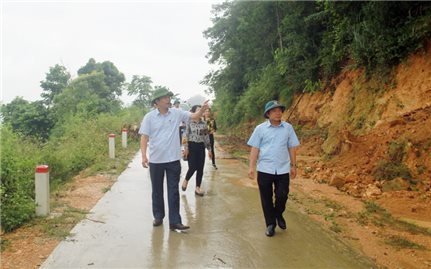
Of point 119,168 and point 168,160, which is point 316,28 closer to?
point 119,168

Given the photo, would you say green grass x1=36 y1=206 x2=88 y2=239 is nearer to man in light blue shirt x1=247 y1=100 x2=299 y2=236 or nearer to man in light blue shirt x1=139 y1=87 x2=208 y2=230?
man in light blue shirt x1=139 y1=87 x2=208 y2=230

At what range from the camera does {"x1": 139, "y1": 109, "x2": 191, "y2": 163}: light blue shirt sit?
542cm

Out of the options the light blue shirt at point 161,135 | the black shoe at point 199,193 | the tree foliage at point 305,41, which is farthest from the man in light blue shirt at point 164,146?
the tree foliage at point 305,41

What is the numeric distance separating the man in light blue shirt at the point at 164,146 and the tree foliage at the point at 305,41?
263 inches

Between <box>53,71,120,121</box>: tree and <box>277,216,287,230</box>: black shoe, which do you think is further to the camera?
<box>53,71,120,121</box>: tree

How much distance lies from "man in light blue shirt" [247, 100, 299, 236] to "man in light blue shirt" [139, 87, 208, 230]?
92cm

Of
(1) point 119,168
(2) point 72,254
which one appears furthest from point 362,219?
(1) point 119,168

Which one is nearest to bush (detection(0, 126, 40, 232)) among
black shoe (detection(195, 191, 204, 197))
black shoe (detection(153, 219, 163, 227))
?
black shoe (detection(153, 219, 163, 227))

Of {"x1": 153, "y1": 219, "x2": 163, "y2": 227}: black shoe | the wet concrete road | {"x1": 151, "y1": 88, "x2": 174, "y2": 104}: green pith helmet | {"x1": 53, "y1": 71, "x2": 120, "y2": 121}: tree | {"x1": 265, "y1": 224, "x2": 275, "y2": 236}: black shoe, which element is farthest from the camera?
{"x1": 53, "y1": 71, "x2": 120, "y2": 121}: tree

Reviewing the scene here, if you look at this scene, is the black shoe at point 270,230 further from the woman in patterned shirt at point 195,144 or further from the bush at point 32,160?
the bush at point 32,160

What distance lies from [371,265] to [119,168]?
8.45 meters

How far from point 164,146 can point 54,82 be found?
112 ft

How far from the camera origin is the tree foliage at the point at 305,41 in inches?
382

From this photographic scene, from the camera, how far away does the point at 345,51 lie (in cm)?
1249
